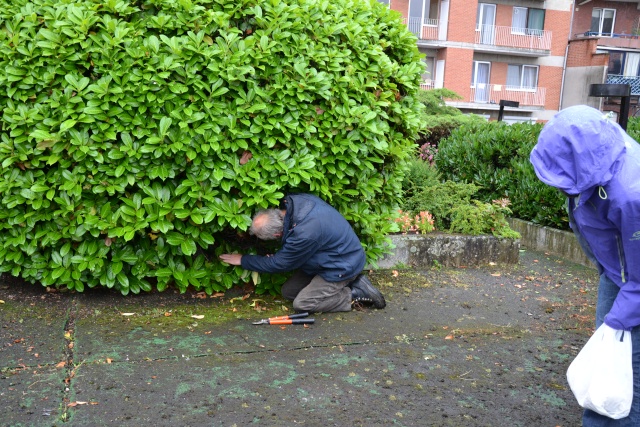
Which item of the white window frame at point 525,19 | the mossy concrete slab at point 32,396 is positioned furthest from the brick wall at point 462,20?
the mossy concrete slab at point 32,396

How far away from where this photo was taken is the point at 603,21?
39.8m

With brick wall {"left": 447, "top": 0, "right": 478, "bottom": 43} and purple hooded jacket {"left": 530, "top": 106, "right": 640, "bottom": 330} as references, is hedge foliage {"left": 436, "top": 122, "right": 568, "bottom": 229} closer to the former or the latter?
purple hooded jacket {"left": 530, "top": 106, "right": 640, "bottom": 330}

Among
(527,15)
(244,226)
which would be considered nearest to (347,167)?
(244,226)

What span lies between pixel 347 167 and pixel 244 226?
1106 millimetres

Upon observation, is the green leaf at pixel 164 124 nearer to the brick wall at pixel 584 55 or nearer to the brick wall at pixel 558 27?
the brick wall at pixel 584 55

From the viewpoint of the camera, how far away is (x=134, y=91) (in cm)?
459

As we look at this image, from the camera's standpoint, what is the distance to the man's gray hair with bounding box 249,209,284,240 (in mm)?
4867

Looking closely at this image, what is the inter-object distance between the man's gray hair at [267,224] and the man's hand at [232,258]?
0.33 metres

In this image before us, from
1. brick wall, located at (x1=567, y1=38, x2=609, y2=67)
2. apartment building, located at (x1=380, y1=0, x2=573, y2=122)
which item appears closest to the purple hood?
apartment building, located at (x1=380, y1=0, x2=573, y2=122)

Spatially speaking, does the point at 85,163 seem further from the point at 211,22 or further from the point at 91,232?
the point at 211,22

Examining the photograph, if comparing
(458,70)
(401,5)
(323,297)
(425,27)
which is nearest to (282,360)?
(323,297)

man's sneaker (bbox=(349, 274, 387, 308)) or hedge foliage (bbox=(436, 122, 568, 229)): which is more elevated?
hedge foliage (bbox=(436, 122, 568, 229))

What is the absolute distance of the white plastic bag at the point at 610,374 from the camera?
272cm

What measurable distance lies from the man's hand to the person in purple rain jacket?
294 cm
